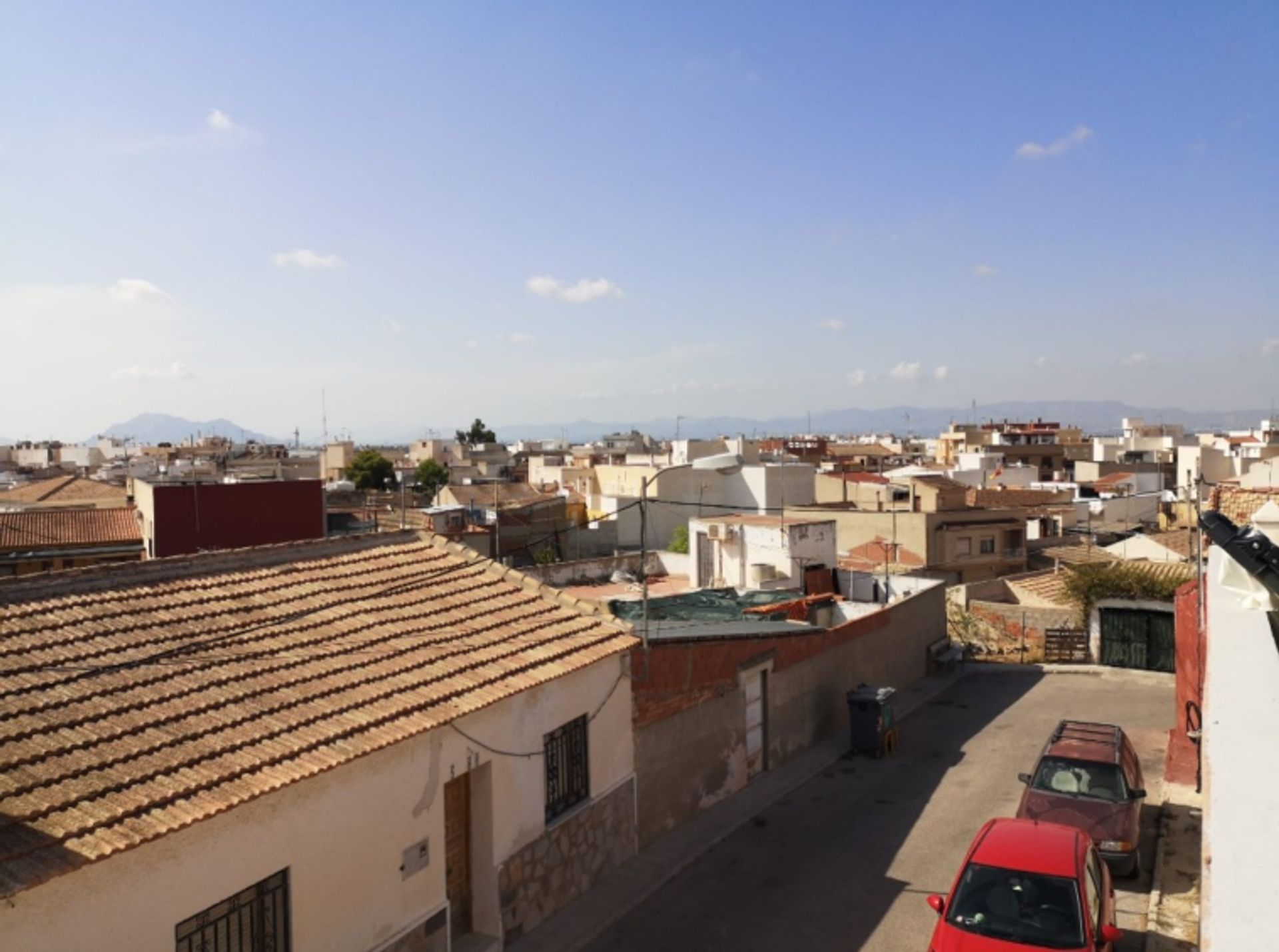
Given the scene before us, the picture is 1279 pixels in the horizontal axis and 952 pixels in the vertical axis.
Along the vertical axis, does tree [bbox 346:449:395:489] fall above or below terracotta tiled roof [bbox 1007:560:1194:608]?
above

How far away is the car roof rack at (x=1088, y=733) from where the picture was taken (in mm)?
14578

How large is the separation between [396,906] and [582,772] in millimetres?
3560

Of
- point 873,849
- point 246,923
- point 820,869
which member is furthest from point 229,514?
point 246,923

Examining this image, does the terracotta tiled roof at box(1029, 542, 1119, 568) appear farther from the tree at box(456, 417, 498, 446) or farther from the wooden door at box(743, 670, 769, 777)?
the tree at box(456, 417, 498, 446)

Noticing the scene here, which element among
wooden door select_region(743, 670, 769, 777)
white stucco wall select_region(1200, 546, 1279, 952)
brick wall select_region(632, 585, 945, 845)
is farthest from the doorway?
white stucco wall select_region(1200, 546, 1279, 952)

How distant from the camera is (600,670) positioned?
12891 millimetres

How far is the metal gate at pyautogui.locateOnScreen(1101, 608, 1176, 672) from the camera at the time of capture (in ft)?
83.9

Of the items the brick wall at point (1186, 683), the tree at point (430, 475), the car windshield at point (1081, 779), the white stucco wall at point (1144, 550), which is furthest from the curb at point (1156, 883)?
the tree at point (430, 475)

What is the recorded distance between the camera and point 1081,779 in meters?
13.5

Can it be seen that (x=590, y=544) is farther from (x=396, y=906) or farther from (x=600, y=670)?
(x=396, y=906)

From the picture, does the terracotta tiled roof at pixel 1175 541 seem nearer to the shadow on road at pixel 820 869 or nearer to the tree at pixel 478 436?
the shadow on road at pixel 820 869

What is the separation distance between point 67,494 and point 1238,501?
46.1 meters

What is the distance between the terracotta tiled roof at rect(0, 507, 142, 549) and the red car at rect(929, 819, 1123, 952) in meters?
27.5

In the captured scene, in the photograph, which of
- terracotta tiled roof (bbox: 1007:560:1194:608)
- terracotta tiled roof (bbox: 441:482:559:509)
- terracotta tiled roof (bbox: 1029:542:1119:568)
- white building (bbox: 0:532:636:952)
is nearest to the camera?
white building (bbox: 0:532:636:952)
